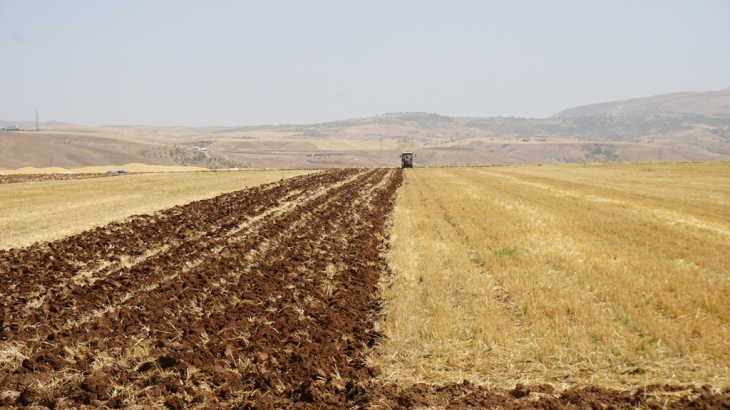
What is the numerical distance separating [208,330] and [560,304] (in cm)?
555

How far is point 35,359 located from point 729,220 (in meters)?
20.6

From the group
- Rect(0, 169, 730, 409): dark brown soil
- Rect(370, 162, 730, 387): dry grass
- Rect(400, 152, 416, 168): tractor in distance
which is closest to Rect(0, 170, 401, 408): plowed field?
Rect(0, 169, 730, 409): dark brown soil

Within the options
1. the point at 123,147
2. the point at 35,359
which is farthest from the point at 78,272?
the point at 123,147

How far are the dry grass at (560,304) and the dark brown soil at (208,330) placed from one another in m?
0.52

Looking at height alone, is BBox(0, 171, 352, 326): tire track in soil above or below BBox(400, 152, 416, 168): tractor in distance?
below

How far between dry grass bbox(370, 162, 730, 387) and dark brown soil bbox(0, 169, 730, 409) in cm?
52

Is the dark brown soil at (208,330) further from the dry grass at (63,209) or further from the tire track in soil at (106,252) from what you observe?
the dry grass at (63,209)

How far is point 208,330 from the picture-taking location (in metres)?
7.09

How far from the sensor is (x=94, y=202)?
26141 millimetres

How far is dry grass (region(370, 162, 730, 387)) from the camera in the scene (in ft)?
18.9

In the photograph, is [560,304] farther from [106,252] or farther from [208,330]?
[106,252]

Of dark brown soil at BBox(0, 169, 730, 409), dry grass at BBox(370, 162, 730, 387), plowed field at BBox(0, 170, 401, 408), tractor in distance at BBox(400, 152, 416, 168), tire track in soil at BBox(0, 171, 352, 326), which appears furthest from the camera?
tractor in distance at BBox(400, 152, 416, 168)

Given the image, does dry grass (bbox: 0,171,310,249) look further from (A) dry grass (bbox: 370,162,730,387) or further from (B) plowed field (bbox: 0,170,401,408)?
(A) dry grass (bbox: 370,162,730,387)

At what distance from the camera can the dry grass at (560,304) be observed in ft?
18.9
